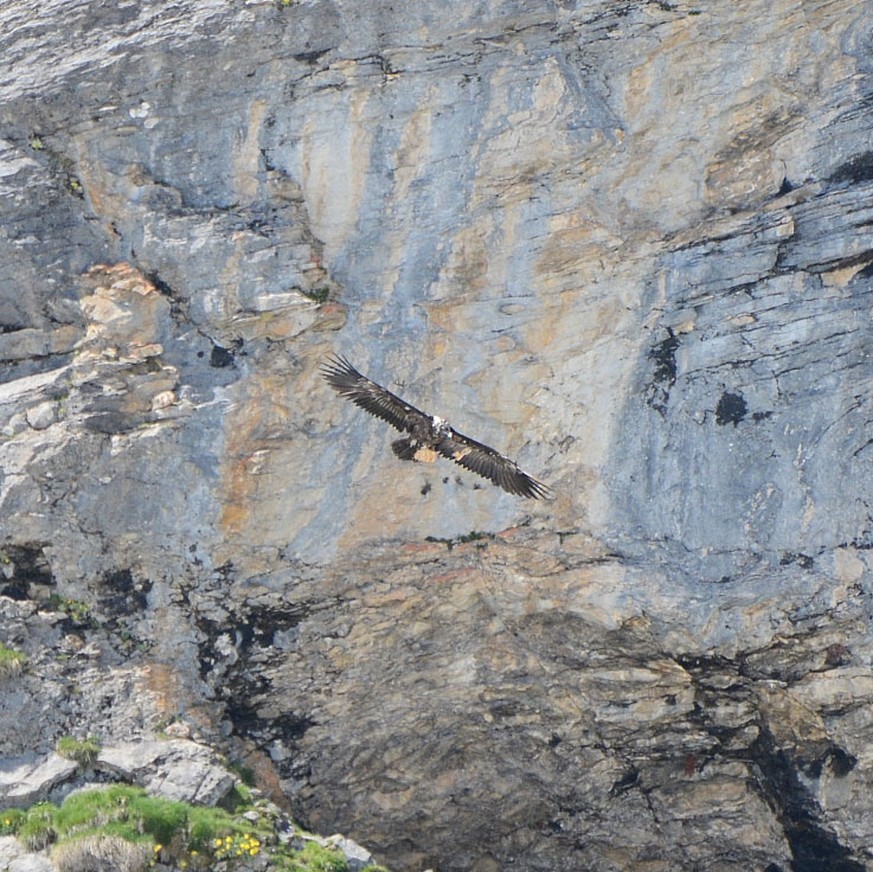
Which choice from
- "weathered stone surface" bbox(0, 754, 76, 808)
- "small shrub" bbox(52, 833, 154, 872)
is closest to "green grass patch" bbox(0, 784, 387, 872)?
"small shrub" bbox(52, 833, 154, 872)

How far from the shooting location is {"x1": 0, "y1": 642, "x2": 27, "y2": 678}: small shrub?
1395cm

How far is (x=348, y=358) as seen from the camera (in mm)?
14555

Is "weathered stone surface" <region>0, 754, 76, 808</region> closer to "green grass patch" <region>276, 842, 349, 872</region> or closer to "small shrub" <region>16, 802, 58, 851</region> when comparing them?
"small shrub" <region>16, 802, 58, 851</region>

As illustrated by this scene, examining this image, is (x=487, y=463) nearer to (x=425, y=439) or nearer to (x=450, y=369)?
(x=425, y=439)

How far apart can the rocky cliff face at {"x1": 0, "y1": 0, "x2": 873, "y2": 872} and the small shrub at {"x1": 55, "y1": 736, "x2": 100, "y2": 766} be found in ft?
0.73

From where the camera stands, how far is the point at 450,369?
14.6 m

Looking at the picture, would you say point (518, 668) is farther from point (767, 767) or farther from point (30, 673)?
point (30, 673)

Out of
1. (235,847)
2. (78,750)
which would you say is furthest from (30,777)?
(235,847)

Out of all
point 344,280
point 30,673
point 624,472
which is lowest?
point 30,673

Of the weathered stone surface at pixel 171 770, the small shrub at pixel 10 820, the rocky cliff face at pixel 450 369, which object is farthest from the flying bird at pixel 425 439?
the small shrub at pixel 10 820

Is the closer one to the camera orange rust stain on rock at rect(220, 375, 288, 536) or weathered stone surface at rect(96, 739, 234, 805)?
weathered stone surface at rect(96, 739, 234, 805)

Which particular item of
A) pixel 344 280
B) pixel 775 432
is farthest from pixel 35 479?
pixel 775 432

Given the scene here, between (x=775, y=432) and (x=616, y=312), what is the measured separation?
Answer: 73.1 inches

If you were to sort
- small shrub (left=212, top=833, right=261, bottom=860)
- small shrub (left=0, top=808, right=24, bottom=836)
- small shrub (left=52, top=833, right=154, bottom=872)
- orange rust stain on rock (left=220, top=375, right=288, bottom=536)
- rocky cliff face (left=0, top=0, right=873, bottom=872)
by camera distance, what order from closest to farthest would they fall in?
small shrub (left=52, top=833, right=154, bottom=872), small shrub (left=212, top=833, right=261, bottom=860), small shrub (left=0, top=808, right=24, bottom=836), rocky cliff face (left=0, top=0, right=873, bottom=872), orange rust stain on rock (left=220, top=375, right=288, bottom=536)
